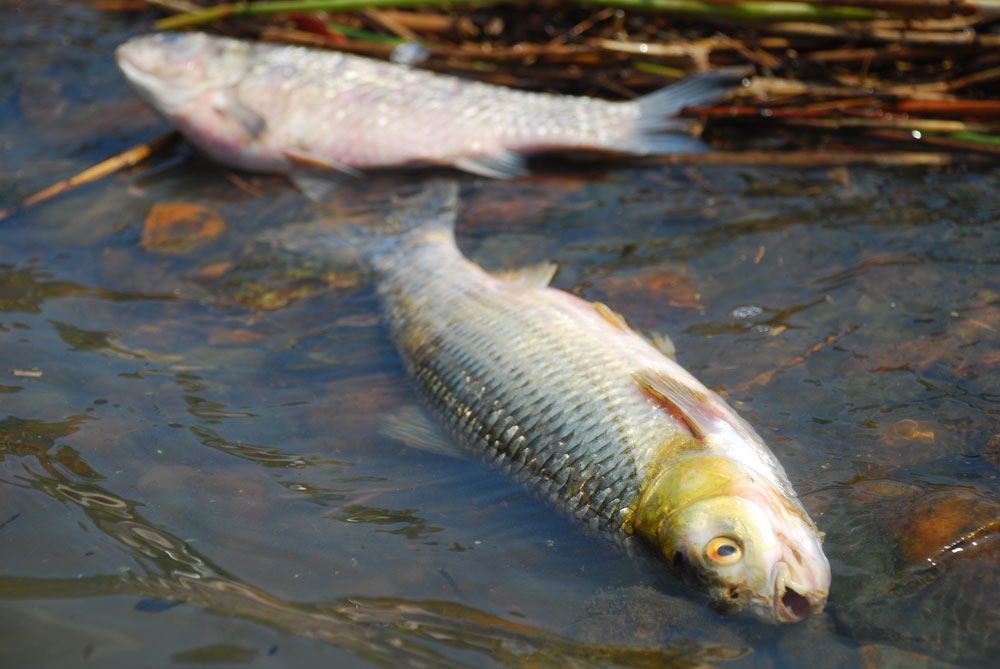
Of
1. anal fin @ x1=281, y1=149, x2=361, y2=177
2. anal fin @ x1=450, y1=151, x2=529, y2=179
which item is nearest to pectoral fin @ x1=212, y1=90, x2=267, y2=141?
anal fin @ x1=281, y1=149, x2=361, y2=177

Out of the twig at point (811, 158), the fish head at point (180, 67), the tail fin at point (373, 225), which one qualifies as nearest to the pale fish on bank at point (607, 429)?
the tail fin at point (373, 225)

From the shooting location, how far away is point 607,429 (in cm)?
313

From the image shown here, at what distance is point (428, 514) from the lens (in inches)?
126

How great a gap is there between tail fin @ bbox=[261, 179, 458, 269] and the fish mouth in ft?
8.84

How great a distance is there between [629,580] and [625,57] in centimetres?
430

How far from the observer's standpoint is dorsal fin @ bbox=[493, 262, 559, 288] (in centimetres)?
434

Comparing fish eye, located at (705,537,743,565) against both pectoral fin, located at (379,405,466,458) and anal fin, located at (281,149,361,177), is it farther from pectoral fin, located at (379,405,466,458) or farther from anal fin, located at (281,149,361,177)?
anal fin, located at (281,149,361,177)

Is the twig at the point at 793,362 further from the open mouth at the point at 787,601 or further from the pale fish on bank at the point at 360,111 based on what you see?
the pale fish on bank at the point at 360,111

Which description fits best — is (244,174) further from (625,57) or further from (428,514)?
(428,514)

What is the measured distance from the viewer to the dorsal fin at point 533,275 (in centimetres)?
434

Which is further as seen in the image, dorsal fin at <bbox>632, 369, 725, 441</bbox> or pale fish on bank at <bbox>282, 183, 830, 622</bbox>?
dorsal fin at <bbox>632, 369, 725, 441</bbox>

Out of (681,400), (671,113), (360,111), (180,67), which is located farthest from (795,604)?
(180,67)

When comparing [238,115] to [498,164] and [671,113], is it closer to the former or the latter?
[498,164]

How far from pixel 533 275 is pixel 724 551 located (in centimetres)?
203
